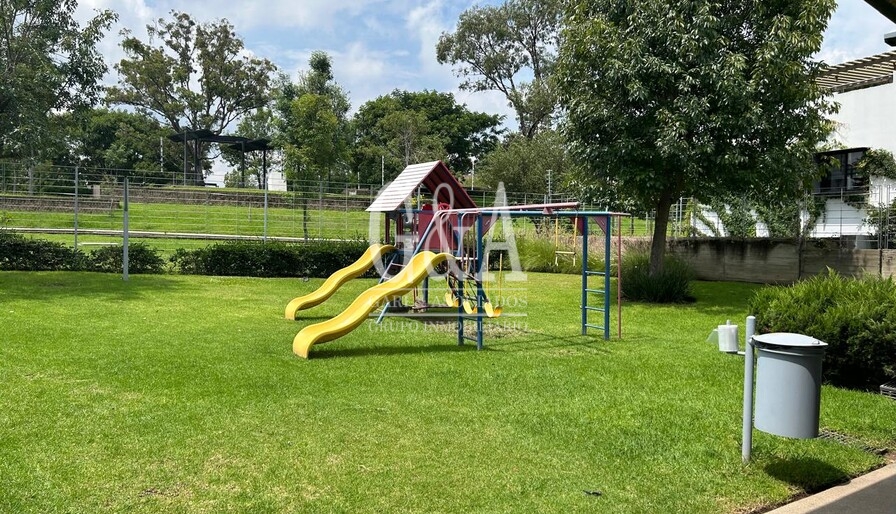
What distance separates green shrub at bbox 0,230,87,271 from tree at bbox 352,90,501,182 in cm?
2827

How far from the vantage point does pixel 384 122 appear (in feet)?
146

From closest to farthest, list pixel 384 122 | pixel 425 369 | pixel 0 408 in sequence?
pixel 0 408, pixel 425 369, pixel 384 122

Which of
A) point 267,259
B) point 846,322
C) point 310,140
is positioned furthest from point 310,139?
point 846,322

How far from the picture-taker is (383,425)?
502 cm

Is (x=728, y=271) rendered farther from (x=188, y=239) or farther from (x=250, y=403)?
(x=188, y=239)

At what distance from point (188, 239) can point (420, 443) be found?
65.6ft

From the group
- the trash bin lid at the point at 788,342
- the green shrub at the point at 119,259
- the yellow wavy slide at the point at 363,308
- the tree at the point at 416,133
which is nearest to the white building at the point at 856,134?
the yellow wavy slide at the point at 363,308

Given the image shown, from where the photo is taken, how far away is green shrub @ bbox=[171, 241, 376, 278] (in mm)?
16797

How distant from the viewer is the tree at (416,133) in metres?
43.4

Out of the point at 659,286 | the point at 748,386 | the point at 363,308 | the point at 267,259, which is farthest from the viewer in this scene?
the point at 267,259

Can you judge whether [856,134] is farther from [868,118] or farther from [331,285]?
[331,285]

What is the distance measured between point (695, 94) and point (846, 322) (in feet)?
24.6

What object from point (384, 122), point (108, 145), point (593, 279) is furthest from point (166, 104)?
point (593, 279)

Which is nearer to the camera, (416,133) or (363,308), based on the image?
(363,308)
